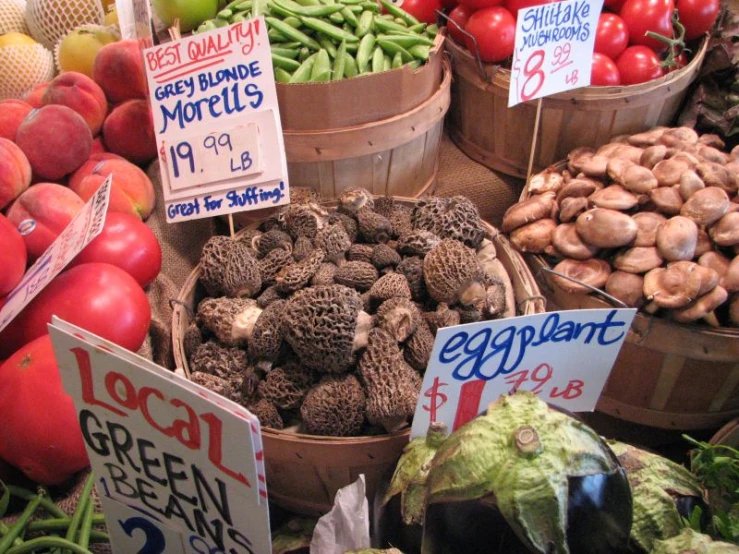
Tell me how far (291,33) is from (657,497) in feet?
6.89

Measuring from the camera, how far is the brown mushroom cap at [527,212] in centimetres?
212

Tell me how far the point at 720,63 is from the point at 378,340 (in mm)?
2094

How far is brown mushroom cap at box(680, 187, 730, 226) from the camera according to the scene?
190cm

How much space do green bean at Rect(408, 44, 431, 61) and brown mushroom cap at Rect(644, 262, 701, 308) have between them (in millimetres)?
1174

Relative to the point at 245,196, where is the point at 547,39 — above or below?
above

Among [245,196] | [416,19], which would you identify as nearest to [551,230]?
[245,196]

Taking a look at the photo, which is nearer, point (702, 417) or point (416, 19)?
point (702, 417)

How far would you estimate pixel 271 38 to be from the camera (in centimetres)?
246

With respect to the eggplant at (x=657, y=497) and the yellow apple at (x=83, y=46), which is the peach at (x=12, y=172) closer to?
the yellow apple at (x=83, y=46)

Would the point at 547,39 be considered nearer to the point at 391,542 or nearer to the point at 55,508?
the point at 391,542

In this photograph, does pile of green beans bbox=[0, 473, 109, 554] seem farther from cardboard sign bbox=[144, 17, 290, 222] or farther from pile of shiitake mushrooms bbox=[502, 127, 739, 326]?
pile of shiitake mushrooms bbox=[502, 127, 739, 326]

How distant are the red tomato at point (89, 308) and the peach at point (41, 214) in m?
0.20

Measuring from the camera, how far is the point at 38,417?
1.40 meters

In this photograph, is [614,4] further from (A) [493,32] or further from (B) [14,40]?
(B) [14,40]
